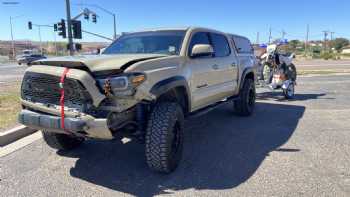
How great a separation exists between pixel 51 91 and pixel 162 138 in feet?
4.60

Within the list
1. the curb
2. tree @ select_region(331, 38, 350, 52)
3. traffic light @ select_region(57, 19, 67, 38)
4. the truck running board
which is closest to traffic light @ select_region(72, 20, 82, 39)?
traffic light @ select_region(57, 19, 67, 38)

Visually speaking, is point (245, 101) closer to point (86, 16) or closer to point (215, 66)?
point (215, 66)

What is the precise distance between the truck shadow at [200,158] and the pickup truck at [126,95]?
0.28m

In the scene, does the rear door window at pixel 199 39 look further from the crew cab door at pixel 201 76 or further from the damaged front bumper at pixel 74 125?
the damaged front bumper at pixel 74 125

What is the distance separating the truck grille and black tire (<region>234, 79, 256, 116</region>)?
4341mm

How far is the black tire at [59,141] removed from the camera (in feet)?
15.2

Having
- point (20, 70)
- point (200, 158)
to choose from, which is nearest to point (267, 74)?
point (200, 158)

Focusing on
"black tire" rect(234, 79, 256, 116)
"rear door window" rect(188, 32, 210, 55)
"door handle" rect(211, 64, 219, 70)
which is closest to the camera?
"rear door window" rect(188, 32, 210, 55)

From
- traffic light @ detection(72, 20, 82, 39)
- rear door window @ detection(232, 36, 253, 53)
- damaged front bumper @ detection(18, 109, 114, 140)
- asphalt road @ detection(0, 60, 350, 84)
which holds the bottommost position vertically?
asphalt road @ detection(0, 60, 350, 84)

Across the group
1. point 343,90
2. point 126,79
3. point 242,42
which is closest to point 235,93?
point 242,42

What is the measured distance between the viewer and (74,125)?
334 centimetres

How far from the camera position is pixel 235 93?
6.80 metres

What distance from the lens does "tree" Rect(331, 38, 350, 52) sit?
350ft

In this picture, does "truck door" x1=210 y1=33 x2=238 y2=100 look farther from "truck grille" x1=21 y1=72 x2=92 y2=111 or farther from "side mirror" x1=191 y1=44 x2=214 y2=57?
"truck grille" x1=21 y1=72 x2=92 y2=111
